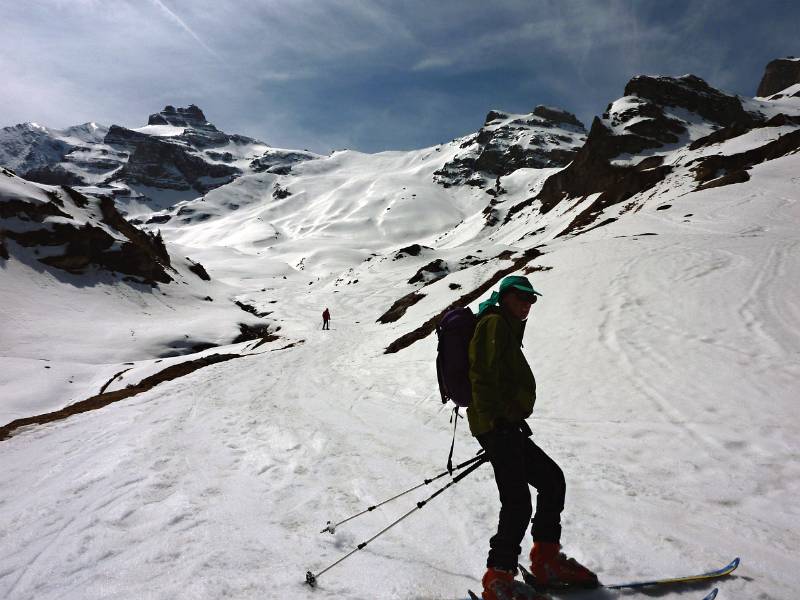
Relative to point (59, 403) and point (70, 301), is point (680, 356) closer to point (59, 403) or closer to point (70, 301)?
point (59, 403)

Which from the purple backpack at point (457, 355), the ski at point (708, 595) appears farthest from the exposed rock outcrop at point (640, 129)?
the purple backpack at point (457, 355)

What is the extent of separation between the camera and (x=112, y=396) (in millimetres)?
13016

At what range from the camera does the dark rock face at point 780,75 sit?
130m

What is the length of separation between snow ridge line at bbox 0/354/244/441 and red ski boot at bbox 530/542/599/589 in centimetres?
1127

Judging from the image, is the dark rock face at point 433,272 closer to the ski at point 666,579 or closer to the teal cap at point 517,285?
the teal cap at point 517,285

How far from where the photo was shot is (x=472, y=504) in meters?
4.98

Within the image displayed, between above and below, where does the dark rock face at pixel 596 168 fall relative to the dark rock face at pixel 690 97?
below

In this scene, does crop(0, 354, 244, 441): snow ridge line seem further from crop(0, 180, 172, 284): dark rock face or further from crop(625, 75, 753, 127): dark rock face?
crop(625, 75, 753, 127): dark rock face

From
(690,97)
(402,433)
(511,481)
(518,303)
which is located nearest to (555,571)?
(511,481)

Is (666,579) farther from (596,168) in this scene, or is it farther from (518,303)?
(596,168)

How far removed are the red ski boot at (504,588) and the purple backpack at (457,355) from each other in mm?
1328

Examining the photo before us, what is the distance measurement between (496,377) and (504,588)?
5.32 ft

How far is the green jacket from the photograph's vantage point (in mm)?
3176

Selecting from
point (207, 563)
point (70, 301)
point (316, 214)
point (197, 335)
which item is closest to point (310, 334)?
point (197, 335)
